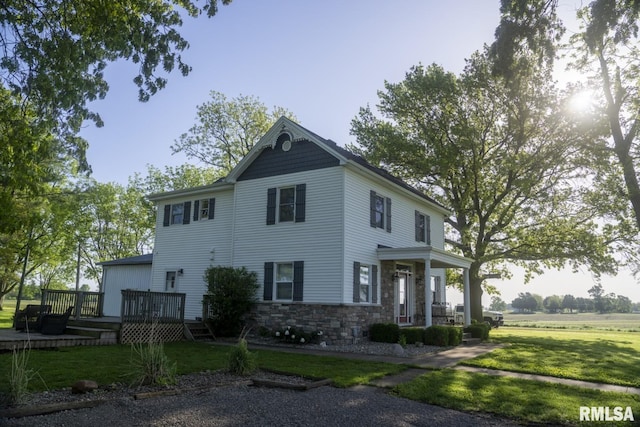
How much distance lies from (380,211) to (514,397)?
1035 cm

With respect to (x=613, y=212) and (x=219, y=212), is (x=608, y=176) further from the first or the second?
(x=219, y=212)

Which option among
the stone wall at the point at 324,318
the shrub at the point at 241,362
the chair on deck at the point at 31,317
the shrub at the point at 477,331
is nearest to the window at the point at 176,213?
the stone wall at the point at 324,318

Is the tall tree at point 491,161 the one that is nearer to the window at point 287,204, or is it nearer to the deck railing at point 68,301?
the window at point 287,204

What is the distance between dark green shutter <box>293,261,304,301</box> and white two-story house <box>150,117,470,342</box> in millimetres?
34

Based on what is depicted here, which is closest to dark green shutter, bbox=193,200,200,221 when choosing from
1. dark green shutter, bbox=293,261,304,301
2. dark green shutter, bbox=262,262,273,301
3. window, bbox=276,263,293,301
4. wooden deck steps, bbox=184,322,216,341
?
dark green shutter, bbox=262,262,273,301

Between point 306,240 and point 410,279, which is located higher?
point 306,240

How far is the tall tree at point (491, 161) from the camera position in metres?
22.4

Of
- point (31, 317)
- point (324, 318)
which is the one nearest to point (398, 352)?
point (324, 318)

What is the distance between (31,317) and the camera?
14.6 m

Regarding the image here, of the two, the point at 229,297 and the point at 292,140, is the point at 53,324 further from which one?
the point at 292,140

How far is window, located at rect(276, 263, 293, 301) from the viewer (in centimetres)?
1568

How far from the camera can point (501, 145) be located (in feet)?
78.3

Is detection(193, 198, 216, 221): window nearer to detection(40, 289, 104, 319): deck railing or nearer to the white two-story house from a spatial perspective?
the white two-story house

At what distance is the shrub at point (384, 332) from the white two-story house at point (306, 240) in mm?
342
